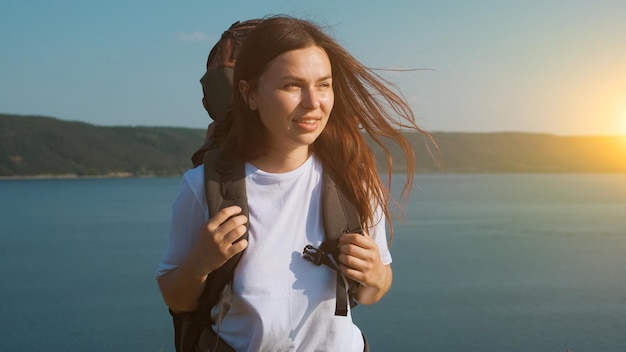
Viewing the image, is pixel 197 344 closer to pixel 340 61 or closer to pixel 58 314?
pixel 340 61

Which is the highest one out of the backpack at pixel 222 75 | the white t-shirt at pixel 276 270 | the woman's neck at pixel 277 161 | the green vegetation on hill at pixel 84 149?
the backpack at pixel 222 75

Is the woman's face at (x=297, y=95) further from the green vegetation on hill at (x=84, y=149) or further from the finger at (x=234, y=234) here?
the green vegetation on hill at (x=84, y=149)

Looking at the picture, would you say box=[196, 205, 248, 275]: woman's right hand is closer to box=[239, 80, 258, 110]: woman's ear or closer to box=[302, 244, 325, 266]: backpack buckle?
box=[302, 244, 325, 266]: backpack buckle

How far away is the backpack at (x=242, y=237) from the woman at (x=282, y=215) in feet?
0.08

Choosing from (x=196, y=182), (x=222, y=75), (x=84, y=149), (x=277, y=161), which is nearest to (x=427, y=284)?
(x=222, y=75)

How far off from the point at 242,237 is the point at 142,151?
114 m

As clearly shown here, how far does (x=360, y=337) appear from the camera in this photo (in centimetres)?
221

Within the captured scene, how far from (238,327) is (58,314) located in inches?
1095

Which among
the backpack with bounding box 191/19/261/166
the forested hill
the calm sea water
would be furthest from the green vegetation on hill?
the backpack with bounding box 191/19/261/166

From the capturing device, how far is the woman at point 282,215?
2023 mm

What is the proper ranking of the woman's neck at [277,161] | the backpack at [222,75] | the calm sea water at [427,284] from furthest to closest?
the calm sea water at [427,284] → the backpack at [222,75] → the woman's neck at [277,161]

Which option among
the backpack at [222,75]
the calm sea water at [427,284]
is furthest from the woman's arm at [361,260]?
the calm sea water at [427,284]

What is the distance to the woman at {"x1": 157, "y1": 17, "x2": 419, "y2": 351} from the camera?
2023 millimetres

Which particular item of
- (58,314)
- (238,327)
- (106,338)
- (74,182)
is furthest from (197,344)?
(74,182)
